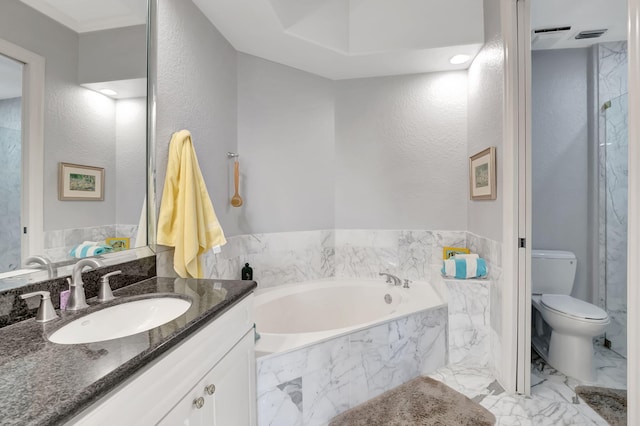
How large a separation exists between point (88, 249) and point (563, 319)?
267 centimetres

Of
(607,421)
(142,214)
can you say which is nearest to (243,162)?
(142,214)

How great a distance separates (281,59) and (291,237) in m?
1.47

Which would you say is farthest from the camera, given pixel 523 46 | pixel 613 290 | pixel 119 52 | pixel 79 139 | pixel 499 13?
pixel 613 290

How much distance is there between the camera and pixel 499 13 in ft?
6.01

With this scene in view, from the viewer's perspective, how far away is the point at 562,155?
8.01 ft

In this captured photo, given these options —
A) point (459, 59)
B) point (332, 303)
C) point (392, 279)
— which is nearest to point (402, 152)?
point (459, 59)

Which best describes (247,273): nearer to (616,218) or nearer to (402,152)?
(402,152)

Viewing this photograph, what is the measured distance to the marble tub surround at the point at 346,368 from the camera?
1.42 m

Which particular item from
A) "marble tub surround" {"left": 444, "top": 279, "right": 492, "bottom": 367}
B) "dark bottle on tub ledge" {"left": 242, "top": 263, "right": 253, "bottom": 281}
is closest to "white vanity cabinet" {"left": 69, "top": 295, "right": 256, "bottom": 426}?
"dark bottle on tub ledge" {"left": 242, "top": 263, "right": 253, "bottom": 281}

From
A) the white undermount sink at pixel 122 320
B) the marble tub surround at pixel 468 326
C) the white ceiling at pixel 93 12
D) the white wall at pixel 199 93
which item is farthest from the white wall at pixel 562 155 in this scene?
the white ceiling at pixel 93 12

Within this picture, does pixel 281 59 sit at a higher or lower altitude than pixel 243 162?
higher

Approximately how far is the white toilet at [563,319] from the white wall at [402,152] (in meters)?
0.74

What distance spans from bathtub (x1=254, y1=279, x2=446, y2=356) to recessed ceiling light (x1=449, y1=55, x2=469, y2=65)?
1.82m

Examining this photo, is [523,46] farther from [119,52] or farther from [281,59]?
[119,52]
